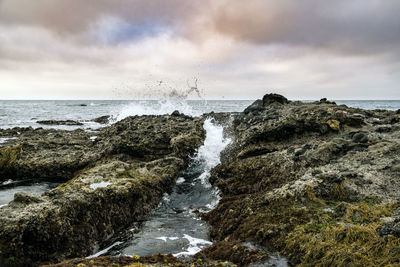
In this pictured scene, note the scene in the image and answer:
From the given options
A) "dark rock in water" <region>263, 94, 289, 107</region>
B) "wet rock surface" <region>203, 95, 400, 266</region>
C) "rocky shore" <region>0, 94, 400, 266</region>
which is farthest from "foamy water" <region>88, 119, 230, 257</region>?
"dark rock in water" <region>263, 94, 289, 107</region>

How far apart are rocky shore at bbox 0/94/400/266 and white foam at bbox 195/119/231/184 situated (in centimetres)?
76

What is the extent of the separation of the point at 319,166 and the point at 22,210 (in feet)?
28.5

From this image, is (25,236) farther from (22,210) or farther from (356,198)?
(356,198)

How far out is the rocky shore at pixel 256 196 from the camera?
4.81 m

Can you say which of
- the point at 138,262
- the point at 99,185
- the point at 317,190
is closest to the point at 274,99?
the point at 317,190

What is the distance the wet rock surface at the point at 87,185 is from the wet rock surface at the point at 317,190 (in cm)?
259

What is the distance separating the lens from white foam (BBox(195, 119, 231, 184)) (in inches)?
533

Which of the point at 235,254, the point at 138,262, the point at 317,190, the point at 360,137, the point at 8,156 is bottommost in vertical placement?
the point at 235,254

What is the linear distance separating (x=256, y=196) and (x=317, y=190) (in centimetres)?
174

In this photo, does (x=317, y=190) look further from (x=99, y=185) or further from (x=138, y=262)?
(x=99, y=185)

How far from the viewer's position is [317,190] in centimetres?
700

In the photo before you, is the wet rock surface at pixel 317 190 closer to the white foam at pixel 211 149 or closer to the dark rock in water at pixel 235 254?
the dark rock in water at pixel 235 254

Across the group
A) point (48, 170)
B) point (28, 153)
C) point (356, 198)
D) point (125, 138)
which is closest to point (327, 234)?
point (356, 198)

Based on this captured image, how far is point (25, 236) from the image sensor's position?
5.71 meters
